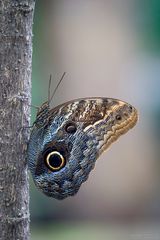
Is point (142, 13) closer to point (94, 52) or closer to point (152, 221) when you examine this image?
point (94, 52)

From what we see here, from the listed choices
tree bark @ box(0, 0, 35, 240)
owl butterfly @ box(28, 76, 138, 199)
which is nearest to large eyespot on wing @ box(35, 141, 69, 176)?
owl butterfly @ box(28, 76, 138, 199)

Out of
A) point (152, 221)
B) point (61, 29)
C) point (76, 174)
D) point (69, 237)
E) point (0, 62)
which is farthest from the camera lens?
point (61, 29)

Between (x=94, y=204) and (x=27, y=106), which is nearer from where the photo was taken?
(x=27, y=106)

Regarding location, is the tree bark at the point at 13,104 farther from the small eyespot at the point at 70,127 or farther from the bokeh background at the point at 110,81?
the bokeh background at the point at 110,81

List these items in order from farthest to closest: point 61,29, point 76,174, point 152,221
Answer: point 61,29, point 152,221, point 76,174

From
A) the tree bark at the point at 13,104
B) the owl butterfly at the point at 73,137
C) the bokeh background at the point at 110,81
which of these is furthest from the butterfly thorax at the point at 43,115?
the bokeh background at the point at 110,81

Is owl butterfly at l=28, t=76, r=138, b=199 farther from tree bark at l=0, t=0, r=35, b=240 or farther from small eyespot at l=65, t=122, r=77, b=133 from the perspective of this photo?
tree bark at l=0, t=0, r=35, b=240

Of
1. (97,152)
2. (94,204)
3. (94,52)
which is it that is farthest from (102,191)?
(97,152)
